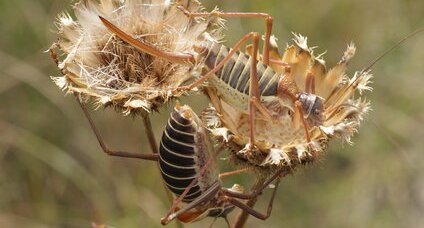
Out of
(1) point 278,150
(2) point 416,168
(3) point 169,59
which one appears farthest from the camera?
(2) point 416,168

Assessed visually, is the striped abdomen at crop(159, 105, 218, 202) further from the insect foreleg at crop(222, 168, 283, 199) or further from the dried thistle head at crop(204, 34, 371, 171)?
the insect foreleg at crop(222, 168, 283, 199)

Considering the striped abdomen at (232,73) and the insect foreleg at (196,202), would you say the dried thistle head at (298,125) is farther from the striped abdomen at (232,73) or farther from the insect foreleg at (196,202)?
the insect foreleg at (196,202)

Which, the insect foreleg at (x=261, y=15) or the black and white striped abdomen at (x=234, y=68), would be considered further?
the insect foreleg at (x=261, y=15)

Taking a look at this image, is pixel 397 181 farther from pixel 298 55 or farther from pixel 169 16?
pixel 169 16

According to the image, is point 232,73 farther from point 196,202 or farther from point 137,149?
point 137,149

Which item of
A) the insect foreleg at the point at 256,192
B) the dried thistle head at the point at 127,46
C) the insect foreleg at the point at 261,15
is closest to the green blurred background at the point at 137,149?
the insect foreleg at the point at 256,192

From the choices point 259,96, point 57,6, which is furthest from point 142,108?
point 57,6

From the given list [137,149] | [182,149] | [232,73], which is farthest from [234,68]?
[137,149]
